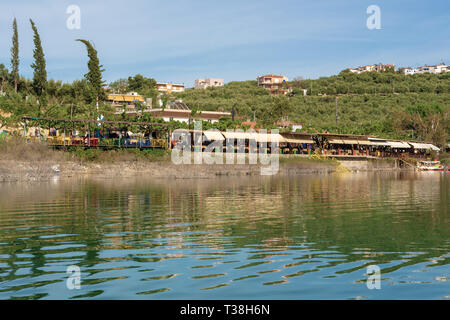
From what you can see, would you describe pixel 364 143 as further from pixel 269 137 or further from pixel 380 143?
pixel 269 137

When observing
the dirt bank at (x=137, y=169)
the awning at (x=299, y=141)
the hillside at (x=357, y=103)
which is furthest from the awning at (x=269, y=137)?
the hillside at (x=357, y=103)

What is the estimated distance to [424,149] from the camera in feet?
283

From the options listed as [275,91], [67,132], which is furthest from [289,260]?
[275,91]

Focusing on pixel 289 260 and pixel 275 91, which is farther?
pixel 275 91

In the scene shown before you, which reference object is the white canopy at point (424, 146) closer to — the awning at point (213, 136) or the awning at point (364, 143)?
the awning at point (364, 143)

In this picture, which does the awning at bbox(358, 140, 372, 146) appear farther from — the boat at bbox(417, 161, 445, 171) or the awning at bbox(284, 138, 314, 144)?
the awning at bbox(284, 138, 314, 144)

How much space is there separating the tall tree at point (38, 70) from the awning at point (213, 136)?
23.9 m

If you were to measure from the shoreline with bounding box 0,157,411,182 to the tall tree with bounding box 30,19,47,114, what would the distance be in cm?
2452

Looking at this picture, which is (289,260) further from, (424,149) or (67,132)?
(424,149)

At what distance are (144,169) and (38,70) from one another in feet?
97.5

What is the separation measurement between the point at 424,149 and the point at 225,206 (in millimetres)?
72312

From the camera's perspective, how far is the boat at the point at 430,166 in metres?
75.4

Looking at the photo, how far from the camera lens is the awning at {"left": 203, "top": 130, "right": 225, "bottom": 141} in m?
60.3

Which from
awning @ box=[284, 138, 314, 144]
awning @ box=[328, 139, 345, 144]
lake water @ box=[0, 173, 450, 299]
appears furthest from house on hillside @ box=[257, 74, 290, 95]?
lake water @ box=[0, 173, 450, 299]
